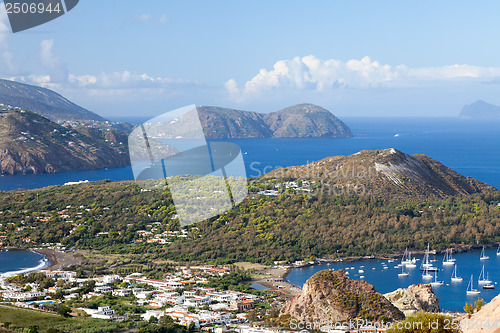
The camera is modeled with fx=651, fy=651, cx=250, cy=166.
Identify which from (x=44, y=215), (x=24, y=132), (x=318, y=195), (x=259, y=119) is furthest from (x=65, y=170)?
(x=259, y=119)

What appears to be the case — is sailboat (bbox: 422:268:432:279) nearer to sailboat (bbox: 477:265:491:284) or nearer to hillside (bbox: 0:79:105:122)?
sailboat (bbox: 477:265:491:284)

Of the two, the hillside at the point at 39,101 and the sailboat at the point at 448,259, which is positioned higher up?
the hillside at the point at 39,101

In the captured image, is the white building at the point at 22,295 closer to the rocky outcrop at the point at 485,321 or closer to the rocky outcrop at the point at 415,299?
the rocky outcrop at the point at 415,299

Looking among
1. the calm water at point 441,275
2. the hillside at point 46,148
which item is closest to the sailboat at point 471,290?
the calm water at point 441,275

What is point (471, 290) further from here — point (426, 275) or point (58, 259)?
point (58, 259)

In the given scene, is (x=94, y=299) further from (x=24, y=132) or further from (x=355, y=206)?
(x=24, y=132)

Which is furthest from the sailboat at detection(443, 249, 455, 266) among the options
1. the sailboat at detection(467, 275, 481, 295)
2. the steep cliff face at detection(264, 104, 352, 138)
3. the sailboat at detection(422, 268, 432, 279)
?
the steep cliff face at detection(264, 104, 352, 138)
